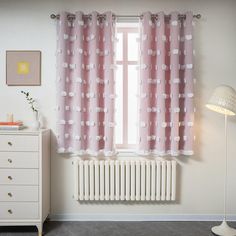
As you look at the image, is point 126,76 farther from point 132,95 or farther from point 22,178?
point 22,178

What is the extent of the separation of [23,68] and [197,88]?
198 cm

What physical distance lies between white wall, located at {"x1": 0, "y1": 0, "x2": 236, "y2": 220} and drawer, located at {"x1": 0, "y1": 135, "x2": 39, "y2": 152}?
0.44 meters

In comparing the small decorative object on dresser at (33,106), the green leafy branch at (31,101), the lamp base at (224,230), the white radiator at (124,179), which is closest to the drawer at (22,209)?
the white radiator at (124,179)

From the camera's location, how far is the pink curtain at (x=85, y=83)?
2.83 m

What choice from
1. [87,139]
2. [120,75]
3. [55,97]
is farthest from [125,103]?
[55,97]

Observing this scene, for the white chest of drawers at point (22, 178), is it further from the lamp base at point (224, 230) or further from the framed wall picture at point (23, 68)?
the lamp base at point (224, 230)

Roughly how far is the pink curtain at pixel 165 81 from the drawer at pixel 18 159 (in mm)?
1126

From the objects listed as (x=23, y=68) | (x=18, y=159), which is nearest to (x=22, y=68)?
(x=23, y=68)

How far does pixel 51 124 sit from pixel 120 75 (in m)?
0.99

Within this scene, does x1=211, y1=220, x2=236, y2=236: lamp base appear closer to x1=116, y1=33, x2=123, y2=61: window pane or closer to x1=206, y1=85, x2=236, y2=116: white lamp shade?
x1=206, y1=85, x2=236, y2=116: white lamp shade

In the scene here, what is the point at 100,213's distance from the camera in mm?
2980

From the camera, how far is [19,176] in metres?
2.56

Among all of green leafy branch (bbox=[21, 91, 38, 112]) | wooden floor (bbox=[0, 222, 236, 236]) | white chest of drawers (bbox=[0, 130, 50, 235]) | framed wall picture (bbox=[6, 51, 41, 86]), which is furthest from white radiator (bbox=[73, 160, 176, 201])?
framed wall picture (bbox=[6, 51, 41, 86])

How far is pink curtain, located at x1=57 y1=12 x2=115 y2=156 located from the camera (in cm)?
283
